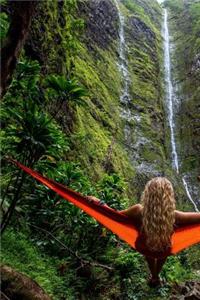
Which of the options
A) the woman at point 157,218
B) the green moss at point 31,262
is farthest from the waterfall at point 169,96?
the woman at point 157,218

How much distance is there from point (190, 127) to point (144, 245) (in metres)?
17.0

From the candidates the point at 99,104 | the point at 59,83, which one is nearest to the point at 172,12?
the point at 99,104

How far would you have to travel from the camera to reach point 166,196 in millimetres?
3840

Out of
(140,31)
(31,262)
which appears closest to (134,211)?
(31,262)

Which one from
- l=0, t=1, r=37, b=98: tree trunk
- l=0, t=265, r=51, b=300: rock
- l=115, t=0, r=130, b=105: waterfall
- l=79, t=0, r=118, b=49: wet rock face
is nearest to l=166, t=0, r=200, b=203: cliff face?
l=115, t=0, r=130, b=105: waterfall

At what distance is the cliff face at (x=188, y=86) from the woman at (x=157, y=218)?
12.5 m

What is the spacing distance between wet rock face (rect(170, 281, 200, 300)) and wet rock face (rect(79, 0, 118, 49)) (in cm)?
1408

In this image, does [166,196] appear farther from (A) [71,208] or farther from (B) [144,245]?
(A) [71,208]

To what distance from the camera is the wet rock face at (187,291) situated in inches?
227

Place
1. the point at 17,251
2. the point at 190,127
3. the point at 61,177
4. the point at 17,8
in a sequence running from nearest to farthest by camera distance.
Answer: the point at 17,8, the point at 17,251, the point at 61,177, the point at 190,127

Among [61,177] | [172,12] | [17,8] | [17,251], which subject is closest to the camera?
[17,8]

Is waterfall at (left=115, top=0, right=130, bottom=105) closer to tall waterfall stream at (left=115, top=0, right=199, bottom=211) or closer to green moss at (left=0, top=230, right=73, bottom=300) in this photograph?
tall waterfall stream at (left=115, top=0, right=199, bottom=211)

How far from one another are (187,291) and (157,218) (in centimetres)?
289

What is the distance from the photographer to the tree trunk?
3564 millimetres
